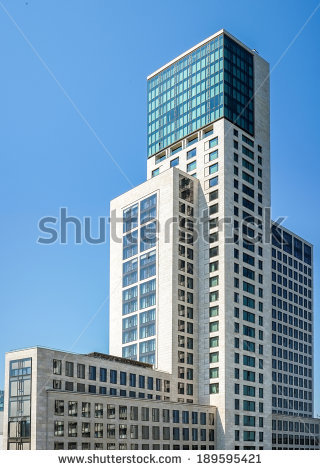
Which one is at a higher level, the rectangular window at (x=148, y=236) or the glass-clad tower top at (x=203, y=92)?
the glass-clad tower top at (x=203, y=92)

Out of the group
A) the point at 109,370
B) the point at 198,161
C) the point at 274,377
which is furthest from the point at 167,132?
the point at 274,377

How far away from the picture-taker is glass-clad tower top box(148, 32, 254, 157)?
129 metres

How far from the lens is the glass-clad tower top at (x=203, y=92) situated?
424 ft

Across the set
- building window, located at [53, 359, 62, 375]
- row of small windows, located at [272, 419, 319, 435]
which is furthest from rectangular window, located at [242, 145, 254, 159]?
building window, located at [53, 359, 62, 375]

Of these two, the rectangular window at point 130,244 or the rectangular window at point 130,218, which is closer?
the rectangular window at point 130,244

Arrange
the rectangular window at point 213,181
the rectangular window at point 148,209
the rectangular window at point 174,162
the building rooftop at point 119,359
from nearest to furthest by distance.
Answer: the building rooftop at point 119,359
the rectangular window at point 213,181
the rectangular window at point 148,209
the rectangular window at point 174,162

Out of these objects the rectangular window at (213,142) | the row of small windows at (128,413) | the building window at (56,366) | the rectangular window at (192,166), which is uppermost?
the rectangular window at (213,142)

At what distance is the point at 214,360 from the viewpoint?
117 m

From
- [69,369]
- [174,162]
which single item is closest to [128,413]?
[69,369]

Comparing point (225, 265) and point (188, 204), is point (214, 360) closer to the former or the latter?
point (225, 265)

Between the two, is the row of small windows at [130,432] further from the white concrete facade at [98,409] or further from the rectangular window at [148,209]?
the rectangular window at [148,209]

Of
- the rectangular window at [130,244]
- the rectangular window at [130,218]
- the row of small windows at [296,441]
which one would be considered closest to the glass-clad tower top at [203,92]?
the rectangular window at [130,218]

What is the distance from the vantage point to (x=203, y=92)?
132125 mm

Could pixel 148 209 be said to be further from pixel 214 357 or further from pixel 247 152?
pixel 214 357
